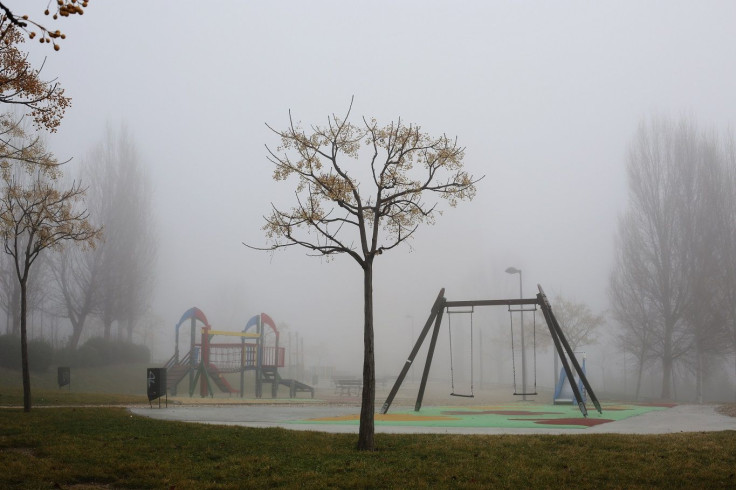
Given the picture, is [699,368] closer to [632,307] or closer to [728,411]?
[632,307]

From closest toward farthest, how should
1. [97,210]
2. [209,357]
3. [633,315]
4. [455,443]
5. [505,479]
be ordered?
[505,479] < [455,443] < [209,357] < [633,315] < [97,210]

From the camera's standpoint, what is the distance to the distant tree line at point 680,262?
135 feet

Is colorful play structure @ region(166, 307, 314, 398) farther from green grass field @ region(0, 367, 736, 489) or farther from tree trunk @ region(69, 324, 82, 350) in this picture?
green grass field @ region(0, 367, 736, 489)

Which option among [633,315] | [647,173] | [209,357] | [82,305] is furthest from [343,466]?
[82,305]

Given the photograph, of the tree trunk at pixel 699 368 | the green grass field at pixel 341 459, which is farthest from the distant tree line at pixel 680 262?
the green grass field at pixel 341 459

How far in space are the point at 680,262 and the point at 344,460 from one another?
126 ft

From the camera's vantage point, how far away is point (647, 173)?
A: 45.3m

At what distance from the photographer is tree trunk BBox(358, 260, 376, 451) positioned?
11.0 metres

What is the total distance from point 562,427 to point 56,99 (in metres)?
13.5

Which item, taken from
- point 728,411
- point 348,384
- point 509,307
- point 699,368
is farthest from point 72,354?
point 699,368

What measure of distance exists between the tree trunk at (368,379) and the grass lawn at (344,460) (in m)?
0.32

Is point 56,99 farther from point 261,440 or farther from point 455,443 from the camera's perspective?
point 455,443

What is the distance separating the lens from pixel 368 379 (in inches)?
449

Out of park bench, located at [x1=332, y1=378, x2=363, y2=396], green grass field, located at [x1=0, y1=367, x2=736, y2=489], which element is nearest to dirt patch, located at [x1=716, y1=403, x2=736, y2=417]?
green grass field, located at [x1=0, y1=367, x2=736, y2=489]
